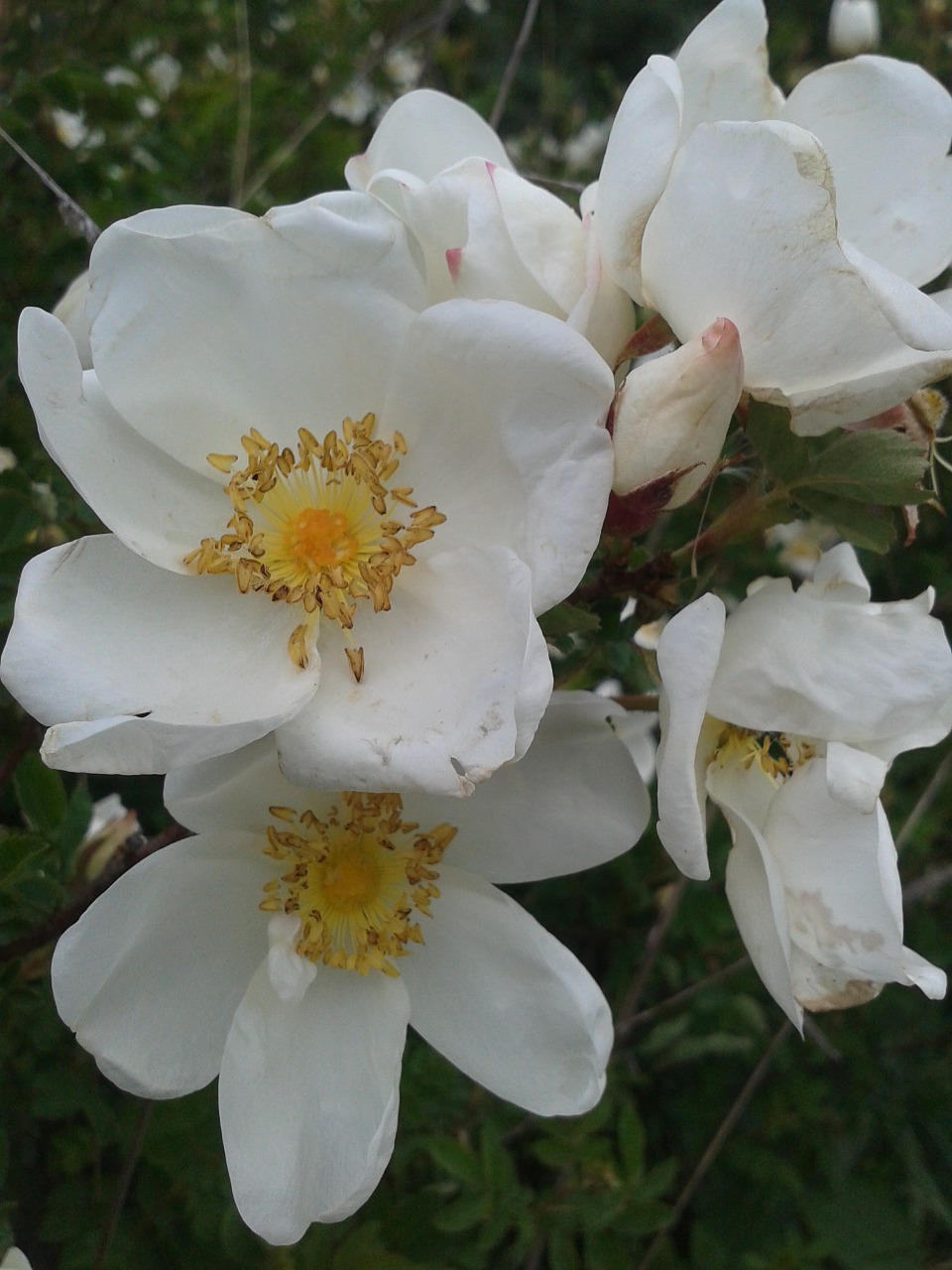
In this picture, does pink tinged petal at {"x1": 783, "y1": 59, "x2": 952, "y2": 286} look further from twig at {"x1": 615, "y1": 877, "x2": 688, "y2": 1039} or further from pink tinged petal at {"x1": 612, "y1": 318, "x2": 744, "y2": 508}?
twig at {"x1": 615, "y1": 877, "x2": 688, "y2": 1039}

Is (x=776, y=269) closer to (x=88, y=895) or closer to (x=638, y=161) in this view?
(x=638, y=161)

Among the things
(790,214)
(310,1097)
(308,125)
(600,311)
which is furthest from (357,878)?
(308,125)

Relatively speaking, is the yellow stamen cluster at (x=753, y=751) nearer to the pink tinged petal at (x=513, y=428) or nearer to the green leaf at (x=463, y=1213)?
the pink tinged petal at (x=513, y=428)

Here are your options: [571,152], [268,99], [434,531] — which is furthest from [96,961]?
[571,152]

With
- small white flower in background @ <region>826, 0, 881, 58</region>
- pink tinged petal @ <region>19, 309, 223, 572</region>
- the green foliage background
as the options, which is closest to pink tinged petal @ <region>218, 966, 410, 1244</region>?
the green foliage background

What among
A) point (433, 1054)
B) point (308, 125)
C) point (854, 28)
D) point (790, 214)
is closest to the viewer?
point (790, 214)

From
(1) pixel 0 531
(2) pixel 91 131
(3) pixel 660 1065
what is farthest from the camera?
(3) pixel 660 1065

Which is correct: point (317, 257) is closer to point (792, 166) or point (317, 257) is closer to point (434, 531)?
point (434, 531)
